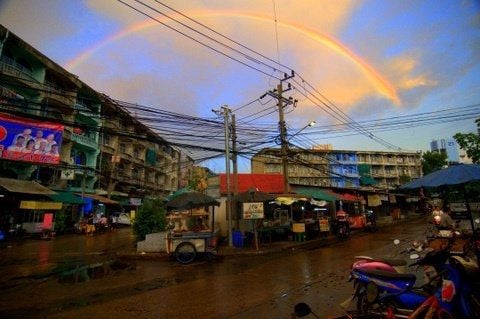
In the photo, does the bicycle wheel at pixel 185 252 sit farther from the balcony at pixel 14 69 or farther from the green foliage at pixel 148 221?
the balcony at pixel 14 69

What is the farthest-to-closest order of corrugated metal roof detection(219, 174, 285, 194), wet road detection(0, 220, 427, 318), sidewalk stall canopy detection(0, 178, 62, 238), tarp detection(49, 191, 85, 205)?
tarp detection(49, 191, 85, 205) < corrugated metal roof detection(219, 174, 285, 194) < sidewalk stall canopy detection(0, 178, 62, 238) < wet road detection(0, 220, 427, 318)

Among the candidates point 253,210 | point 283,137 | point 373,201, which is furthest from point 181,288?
point 373,201

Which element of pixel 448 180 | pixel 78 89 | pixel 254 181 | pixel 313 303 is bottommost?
pixel 313 303

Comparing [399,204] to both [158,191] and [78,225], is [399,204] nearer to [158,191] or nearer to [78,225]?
[158,191]

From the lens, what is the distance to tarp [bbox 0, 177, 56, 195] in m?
22.8

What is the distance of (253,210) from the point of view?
53.4 ft

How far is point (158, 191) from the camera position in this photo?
5941 centimetres

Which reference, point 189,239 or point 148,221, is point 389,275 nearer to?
point 189,239

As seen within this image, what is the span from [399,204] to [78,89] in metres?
49.7

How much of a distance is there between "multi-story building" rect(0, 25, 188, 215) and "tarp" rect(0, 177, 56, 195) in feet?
5.27

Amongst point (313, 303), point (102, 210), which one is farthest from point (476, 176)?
point (102, 210)

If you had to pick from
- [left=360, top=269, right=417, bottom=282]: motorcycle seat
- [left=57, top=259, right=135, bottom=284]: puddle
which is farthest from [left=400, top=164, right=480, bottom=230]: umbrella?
[left=57, top=259, right=135, bottom=284]: puddle

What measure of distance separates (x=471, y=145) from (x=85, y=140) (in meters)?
34.0

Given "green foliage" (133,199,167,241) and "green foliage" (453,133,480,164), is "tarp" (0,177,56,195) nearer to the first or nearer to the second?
"green foliage" (133,199,167,241)
